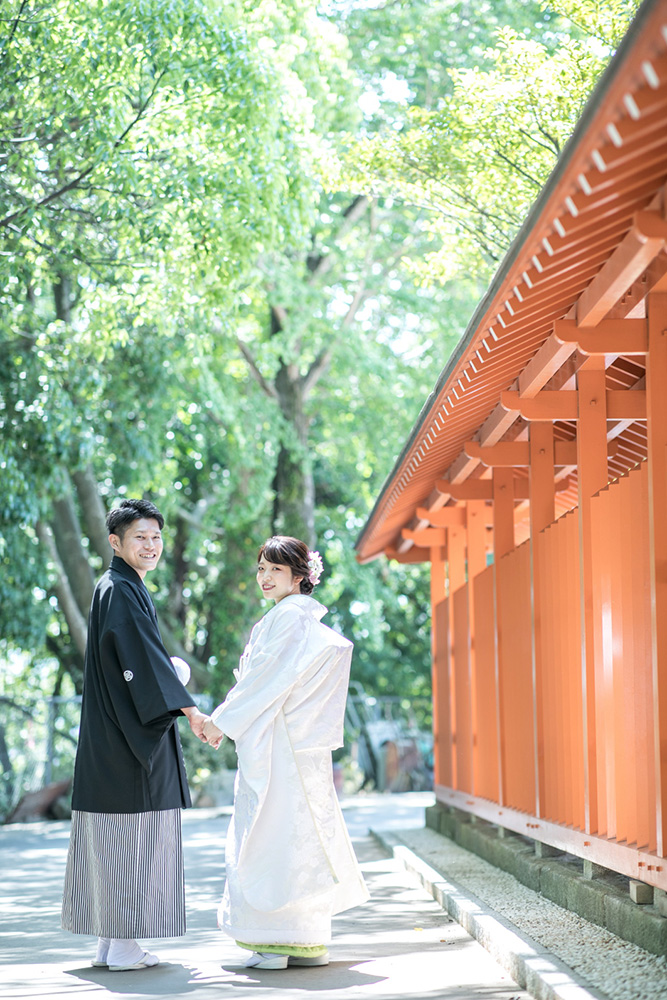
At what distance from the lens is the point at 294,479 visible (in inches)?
751

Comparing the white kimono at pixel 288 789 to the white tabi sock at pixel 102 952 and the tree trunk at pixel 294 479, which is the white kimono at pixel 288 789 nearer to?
the white tabi sock at pixel 102 952

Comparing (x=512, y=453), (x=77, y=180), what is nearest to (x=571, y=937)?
(x=512, y=453)

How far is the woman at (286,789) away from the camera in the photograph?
5.10 metres

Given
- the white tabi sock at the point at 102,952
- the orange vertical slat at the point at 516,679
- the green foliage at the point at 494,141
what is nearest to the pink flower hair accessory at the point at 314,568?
the orange vertical slat at the point at 516,679

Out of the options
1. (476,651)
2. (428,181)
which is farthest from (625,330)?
(428,181)

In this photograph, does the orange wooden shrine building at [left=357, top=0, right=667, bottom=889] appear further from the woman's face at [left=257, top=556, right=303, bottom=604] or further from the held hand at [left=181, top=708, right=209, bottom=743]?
the held hand at [left=181, top=708, right=209, bottom=743]

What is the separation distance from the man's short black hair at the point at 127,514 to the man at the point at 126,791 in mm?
245

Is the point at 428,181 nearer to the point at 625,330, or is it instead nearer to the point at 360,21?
the point at 625,330

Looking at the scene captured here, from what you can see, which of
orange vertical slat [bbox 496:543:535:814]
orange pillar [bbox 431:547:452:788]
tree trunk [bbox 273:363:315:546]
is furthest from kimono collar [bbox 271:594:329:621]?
tree trunk [bbox 273:363:315:546]

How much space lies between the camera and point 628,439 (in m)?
8.13

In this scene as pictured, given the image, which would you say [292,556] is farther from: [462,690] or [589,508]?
[462,690]

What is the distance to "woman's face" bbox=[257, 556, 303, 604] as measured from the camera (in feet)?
18.2

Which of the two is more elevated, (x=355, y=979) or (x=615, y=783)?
(x=615, y=783)

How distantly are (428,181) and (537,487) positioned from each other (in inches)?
208
